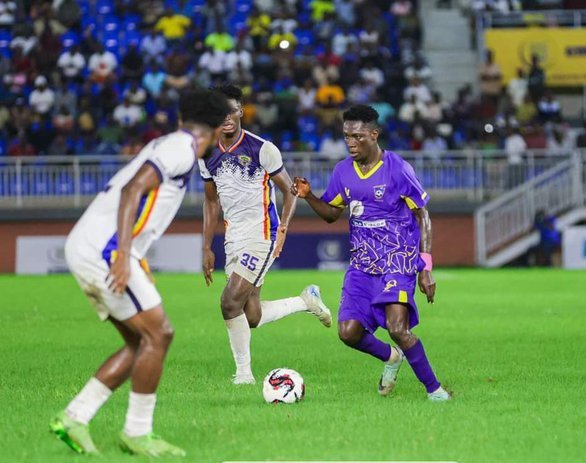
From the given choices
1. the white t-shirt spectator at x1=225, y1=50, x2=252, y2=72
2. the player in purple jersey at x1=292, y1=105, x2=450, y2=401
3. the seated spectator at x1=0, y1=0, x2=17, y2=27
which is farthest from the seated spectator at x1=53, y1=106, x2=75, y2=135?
the player in purple jersey at x1=292, y1=105, x2=450, y2=401

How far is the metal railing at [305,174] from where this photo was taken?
31.4 meters

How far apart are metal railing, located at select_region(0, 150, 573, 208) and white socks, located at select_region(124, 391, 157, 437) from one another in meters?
23.5

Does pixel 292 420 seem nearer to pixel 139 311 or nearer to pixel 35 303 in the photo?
pixel 139 311

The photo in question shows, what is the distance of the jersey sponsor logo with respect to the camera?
1059cm

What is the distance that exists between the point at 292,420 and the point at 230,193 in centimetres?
351

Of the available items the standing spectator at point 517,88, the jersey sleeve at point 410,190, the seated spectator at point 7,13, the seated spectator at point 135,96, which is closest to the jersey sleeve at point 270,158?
A: the jersey sleeve at point 410,190

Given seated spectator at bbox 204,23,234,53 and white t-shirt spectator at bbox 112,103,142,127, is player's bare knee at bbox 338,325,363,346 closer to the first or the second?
white t-shirt spectator at bbox 112,103,142,127

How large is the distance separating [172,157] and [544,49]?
30.8 meters

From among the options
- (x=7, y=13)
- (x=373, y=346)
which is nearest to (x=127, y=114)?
(x=7, y=13)

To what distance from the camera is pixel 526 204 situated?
3225 centimetres

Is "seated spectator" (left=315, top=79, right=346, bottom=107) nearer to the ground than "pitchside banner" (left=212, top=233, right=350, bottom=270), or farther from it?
farther from it

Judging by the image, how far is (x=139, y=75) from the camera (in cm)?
3522

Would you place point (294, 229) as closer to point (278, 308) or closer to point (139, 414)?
point (278, 308)

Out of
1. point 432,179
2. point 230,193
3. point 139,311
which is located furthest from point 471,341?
point 432,179
